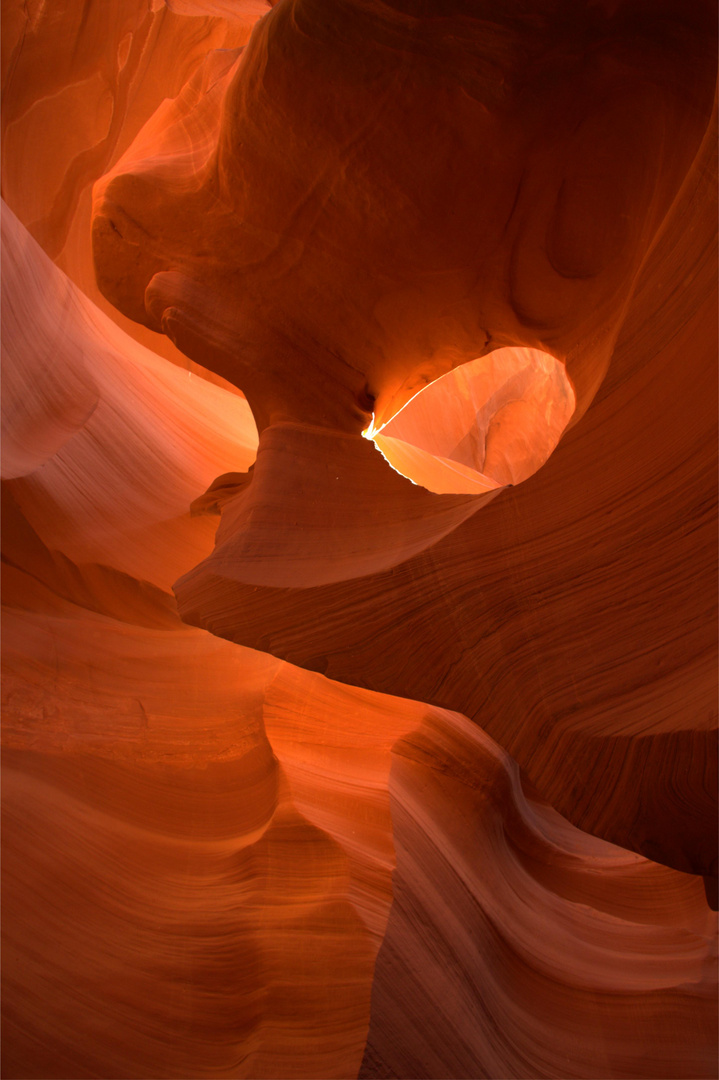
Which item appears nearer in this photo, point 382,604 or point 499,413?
point 382,604

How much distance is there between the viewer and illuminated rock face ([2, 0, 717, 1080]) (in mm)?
1825

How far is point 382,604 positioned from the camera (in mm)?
2094

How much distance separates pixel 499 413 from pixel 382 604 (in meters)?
4.57

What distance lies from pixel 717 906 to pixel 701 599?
73 cm

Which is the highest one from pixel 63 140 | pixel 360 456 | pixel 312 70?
pixel 312 70

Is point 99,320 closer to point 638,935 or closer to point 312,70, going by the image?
point 312,70

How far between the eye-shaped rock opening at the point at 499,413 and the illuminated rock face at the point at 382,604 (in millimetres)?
2769

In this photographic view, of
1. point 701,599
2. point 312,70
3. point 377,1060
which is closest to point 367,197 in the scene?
point 312,70

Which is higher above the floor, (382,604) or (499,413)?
(382,604)

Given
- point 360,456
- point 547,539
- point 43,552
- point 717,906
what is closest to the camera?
point 717,906

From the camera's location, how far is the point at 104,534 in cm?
355

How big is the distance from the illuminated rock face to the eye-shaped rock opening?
2.77 meters

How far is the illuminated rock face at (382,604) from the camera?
5.99 ft

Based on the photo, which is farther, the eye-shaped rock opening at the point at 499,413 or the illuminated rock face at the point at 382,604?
the eye-shaped rock opening at the point at 499,413
